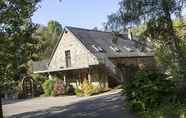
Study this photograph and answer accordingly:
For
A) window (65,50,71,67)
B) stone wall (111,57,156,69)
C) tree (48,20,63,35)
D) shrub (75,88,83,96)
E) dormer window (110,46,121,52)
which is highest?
tree (48,20,63,35)

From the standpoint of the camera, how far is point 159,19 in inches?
657

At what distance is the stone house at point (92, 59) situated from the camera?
3416 cm

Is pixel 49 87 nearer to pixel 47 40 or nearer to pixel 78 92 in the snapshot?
pixel 78 92

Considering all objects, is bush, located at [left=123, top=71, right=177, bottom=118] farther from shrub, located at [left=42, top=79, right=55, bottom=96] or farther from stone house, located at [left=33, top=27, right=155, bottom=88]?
shrub, located at [left=42, top=79, right=55, bottom=96]

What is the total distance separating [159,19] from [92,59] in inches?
699

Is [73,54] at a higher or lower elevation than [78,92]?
higher

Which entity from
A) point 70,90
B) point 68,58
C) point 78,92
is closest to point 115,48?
point 68,58

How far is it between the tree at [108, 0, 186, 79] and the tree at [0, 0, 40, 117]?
4372mm

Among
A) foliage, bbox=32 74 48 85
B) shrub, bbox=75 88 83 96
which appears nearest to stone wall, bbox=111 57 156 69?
shrub, bbox=75 88 83 96

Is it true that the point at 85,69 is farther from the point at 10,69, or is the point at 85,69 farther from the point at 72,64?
Result: the point at 10,69

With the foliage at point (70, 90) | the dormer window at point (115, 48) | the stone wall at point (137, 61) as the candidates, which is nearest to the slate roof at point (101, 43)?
the dormer window at point (115, 48)

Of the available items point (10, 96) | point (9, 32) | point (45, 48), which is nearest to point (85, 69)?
point (10, 96)

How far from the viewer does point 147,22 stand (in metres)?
16.9

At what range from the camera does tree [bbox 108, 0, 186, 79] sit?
16.2 m
